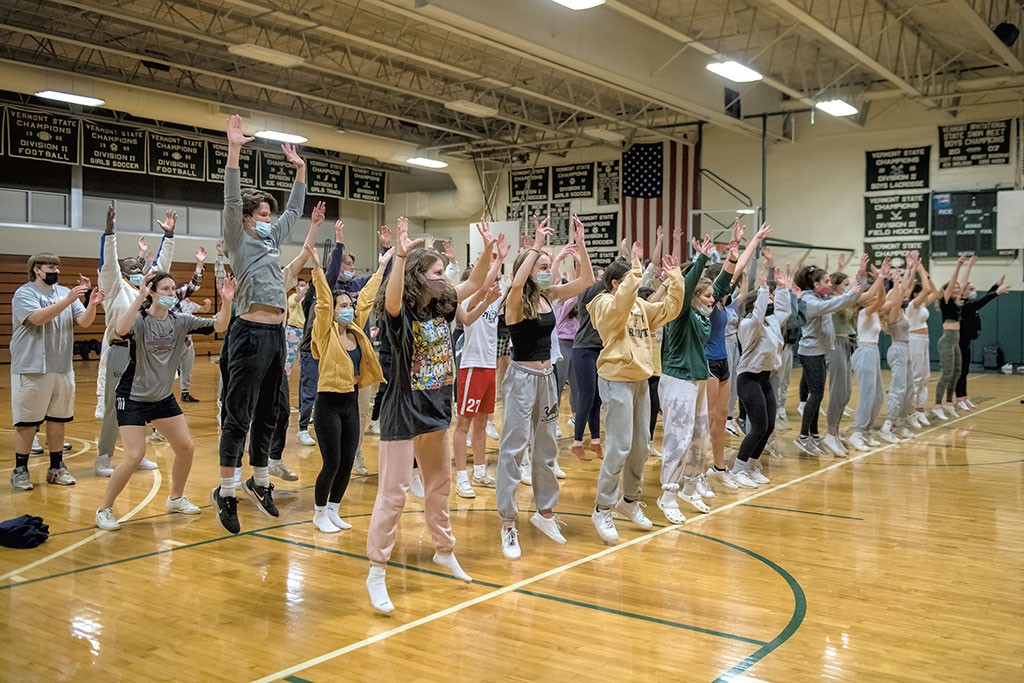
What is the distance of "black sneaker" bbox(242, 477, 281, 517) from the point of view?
5.95 metres

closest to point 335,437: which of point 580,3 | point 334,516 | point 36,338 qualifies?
point 334,516

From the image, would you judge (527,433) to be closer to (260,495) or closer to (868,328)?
(260,495)

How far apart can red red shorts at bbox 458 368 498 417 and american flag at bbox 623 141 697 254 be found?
1546cm

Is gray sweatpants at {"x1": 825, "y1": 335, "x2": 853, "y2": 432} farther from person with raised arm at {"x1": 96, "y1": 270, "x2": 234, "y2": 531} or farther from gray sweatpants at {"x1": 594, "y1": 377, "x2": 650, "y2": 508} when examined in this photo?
person with raised arm at {"x1": 96, "y1": 270, "x2": 234, "y2": 531}

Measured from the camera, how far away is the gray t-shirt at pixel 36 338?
7.00m

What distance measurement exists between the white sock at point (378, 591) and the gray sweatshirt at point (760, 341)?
13.6ft

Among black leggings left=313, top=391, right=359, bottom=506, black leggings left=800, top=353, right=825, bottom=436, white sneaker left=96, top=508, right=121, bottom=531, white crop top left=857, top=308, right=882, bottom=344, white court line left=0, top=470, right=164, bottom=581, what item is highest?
white crop top left=857, top=308, right=882, bottom=344

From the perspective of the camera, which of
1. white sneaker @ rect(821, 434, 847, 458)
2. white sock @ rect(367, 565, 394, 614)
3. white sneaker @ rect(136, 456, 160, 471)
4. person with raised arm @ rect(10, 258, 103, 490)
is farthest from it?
white sneaker @ rect(821, 434, 847, 458)

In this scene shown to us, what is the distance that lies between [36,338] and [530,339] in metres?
4.18

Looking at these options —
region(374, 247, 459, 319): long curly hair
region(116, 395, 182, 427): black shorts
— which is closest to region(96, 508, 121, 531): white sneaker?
region(116, 395, 182, 427): black shorts

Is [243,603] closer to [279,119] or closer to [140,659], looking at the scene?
[140,659]

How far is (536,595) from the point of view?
452cm

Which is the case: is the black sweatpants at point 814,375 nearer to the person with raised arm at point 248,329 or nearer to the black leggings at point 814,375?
the black leggings at point 814,375

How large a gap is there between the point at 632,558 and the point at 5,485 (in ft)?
16.8
